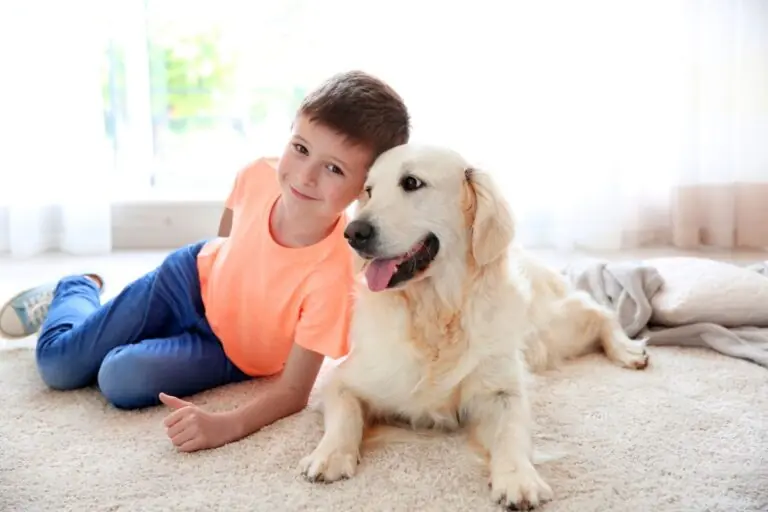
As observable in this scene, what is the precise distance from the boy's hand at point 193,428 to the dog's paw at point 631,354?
1.02 m

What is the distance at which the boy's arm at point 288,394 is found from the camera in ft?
5.21

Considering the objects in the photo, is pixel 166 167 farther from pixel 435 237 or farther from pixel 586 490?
pixel 586 490

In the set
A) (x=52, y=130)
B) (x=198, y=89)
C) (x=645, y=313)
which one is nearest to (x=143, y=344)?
(x=645, y=313)

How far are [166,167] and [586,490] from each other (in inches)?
100

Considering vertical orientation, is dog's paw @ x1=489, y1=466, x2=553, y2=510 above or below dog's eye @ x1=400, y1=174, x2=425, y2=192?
below

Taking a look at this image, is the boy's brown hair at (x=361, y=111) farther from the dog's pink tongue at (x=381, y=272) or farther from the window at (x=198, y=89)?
the window at (x=198, y=89)

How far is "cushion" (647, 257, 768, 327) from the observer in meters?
2.19

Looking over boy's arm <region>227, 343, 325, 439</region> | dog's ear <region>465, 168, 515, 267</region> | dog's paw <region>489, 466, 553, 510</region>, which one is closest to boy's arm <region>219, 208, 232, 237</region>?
boy's arm <region>227, 343, 325, 439</region>

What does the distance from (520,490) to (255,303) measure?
724 mm

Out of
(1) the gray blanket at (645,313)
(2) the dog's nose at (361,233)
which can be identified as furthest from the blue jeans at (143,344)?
(1) the gray blanket at (645,313)

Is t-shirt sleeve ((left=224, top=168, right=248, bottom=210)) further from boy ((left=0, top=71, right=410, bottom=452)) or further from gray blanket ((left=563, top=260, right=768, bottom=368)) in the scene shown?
gray blanket ((left=563, top=260, right=768, bottom=368))

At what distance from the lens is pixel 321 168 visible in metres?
1.61

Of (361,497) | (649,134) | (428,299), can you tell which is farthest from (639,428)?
(649,134)

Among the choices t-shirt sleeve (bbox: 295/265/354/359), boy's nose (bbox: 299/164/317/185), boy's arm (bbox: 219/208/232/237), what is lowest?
t-shirt sleeve (bbox: 295/265/354/359)
